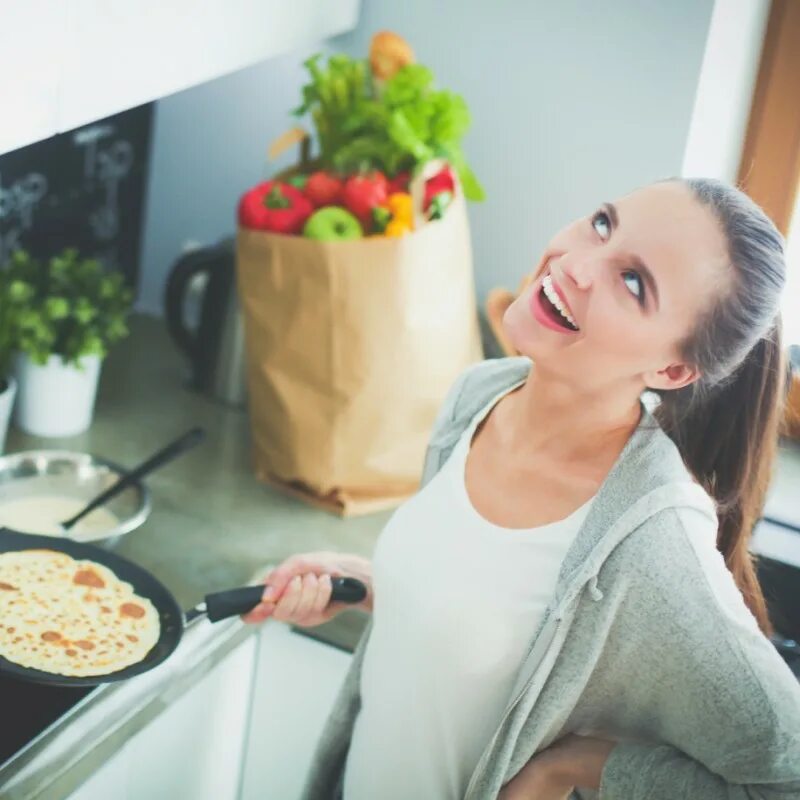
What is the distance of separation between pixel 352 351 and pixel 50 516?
1.25 feet

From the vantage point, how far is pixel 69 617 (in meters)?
1.18

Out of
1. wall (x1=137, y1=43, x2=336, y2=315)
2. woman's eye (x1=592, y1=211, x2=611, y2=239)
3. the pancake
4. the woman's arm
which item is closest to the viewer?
the woman's arm

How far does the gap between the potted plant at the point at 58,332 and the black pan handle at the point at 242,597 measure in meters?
0.47

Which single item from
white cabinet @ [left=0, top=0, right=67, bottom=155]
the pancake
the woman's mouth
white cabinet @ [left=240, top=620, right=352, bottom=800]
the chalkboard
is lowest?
white cabinet @ [left=240, top=620, right=352, bottom=800]

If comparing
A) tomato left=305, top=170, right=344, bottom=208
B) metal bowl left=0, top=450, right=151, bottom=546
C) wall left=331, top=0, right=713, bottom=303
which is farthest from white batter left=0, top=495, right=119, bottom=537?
wall left=331, top=0, right=713, bottom=303

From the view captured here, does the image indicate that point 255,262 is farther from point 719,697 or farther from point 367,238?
point 719,697

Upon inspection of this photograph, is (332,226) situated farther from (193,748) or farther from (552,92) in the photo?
(193,748)

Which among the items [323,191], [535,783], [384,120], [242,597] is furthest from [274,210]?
[535,783]

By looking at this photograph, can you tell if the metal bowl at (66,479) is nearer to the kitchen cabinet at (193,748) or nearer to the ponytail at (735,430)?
the kitchen cabinet at (193,748)

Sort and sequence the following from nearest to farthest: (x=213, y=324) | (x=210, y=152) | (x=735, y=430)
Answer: (x=735, y=430) → (x=213, y=324) → (x=210, y=152)

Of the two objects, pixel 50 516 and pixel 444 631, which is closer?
pixel 444 631

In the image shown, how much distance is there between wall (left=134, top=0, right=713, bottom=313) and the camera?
4.96ft

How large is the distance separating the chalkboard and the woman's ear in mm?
946

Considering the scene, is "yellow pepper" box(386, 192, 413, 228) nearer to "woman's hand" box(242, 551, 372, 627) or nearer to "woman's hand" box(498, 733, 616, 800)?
"woman's hand" box(242, 551, 372, 627)
